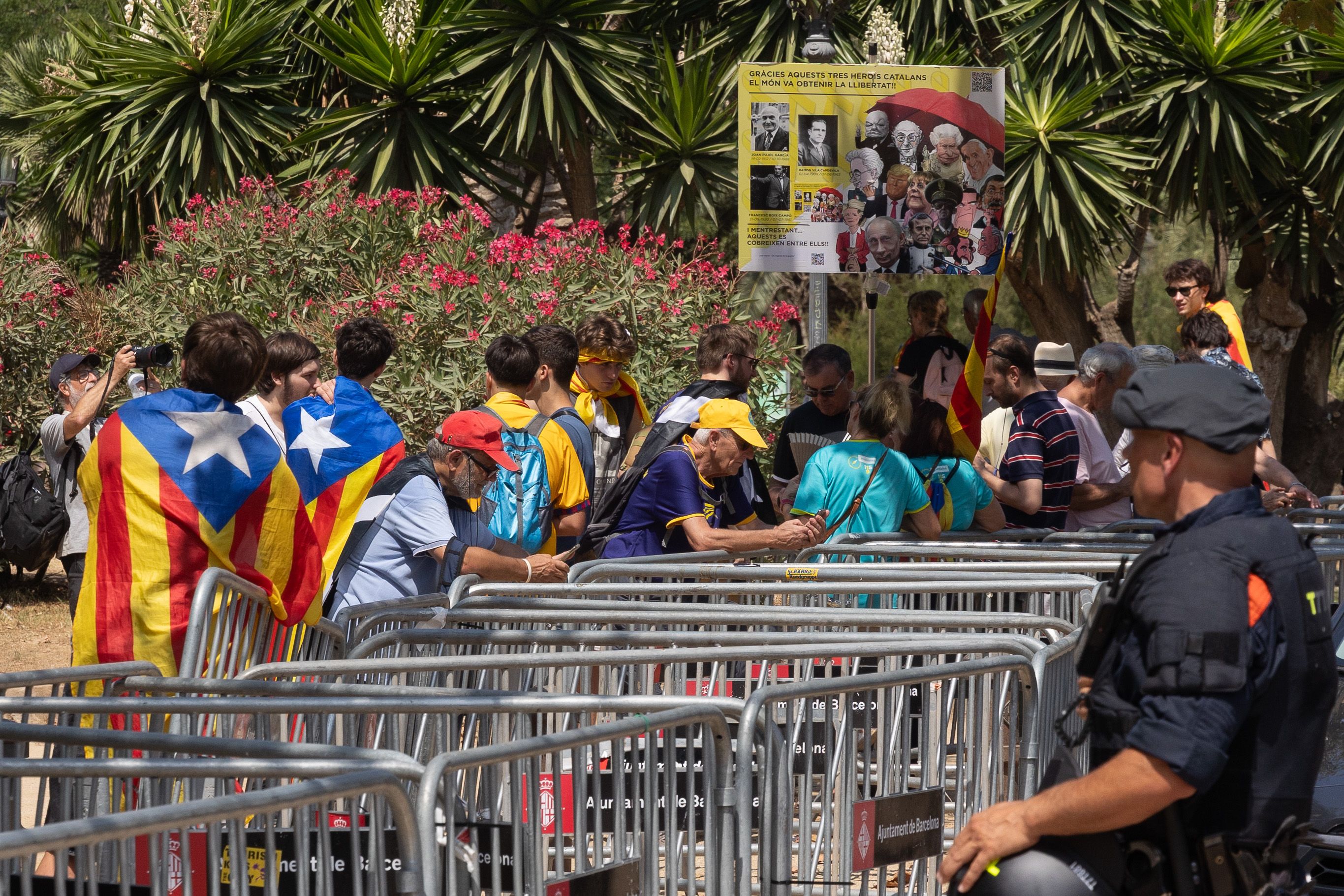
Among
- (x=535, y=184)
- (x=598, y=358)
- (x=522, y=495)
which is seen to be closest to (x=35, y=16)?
(x=535, y=184)

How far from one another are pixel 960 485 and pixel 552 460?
1.81m

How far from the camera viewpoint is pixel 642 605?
4574 millimetres

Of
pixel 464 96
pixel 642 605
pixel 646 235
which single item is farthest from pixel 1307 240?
pixel 642 605

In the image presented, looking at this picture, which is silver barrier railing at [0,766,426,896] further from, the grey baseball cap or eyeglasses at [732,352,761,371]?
the grey baseball cap

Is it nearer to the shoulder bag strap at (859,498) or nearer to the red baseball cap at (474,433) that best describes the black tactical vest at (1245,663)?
the red baseball cap at (474,433)

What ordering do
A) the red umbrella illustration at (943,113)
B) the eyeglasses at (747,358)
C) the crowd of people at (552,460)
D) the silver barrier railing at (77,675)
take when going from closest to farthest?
the silver barrier railing at (77,675), the crowd of people at (552,460), the eyeglasses at (747,358), the red umbrella illustration at (943,113)

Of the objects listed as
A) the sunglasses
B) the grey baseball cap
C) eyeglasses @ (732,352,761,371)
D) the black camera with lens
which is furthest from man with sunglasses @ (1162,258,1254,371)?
the grey baseball cap

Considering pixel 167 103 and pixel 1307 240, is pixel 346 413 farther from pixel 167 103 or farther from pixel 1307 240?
pixel 1307 240

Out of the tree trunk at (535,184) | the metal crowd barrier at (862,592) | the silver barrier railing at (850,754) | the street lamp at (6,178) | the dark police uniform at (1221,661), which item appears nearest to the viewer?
the dark police uniform at (1221,661)

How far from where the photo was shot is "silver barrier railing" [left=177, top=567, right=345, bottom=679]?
4.19 m

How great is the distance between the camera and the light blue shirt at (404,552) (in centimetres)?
508

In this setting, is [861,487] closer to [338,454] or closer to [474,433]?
[474,433]

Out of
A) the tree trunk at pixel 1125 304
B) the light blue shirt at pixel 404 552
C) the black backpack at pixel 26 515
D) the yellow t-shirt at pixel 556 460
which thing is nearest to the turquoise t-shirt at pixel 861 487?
the yellow t-shirt at pixel 556 460

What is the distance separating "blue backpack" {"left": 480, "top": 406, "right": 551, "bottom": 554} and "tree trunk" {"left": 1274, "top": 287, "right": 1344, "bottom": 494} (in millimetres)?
10917
